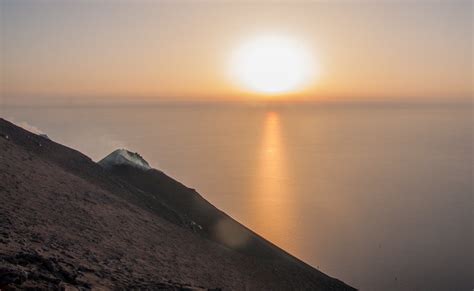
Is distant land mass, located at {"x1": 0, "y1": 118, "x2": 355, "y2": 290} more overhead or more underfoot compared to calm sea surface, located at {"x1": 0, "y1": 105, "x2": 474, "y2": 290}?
more underfoot

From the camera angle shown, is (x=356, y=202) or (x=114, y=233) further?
(x=356, y=202)

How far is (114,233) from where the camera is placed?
1552 centimetres

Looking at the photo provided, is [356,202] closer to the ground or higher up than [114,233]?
higher up

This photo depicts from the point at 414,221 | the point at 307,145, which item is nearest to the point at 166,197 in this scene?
the point at 414,221

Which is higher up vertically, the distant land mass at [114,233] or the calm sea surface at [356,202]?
the calm sea surface at [356,202]

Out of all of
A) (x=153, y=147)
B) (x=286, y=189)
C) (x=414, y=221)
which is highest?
(x=153, y=147)

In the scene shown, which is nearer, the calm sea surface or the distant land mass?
the distant land mass

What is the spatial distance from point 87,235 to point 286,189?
166 feet

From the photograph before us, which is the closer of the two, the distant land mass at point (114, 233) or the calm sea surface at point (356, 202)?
the distant land mass at point (114, 233)

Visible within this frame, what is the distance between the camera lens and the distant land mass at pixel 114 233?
35.7 ft

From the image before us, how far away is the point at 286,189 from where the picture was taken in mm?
63438

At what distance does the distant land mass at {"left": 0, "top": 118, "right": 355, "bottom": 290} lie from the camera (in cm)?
1087

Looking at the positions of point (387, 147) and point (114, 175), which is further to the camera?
point (387, 147)

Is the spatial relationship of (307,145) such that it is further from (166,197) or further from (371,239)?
(166,197)
